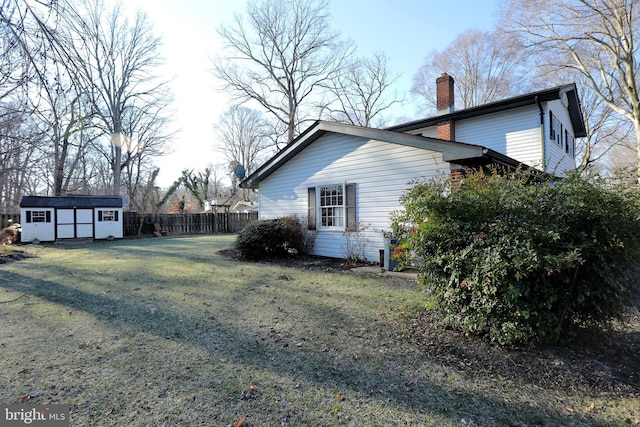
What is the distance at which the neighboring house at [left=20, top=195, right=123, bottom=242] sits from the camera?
1627cm

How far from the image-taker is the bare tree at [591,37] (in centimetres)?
1548

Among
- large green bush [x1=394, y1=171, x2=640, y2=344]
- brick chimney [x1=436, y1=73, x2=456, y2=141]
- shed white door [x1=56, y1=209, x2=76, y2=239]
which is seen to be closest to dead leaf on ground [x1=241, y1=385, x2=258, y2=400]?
large green bush [x1=394, y1=171, x2=640, y2=344]

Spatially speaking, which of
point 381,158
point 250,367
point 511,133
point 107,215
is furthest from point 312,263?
point 107,215

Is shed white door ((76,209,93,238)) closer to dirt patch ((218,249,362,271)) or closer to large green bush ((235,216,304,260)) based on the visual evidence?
dirt patch ((218,249,362,271))

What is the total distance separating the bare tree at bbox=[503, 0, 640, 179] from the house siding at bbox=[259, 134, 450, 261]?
1408 centimetres

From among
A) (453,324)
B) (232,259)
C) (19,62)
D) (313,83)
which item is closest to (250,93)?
(313,83)

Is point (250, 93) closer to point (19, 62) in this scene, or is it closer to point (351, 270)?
point (351, 270)

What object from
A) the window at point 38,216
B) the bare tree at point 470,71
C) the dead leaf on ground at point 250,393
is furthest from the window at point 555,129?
the window at point 38,216

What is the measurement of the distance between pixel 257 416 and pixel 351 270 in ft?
20.6

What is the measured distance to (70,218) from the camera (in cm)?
1756

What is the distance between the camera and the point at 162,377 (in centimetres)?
304

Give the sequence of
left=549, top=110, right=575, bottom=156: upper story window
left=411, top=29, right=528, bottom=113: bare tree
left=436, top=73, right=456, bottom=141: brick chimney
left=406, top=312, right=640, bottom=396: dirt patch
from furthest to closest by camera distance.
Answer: left=411, top=29, right=528, bottom=113: bare tree → left=436, top=73, right=456, bottom=141: brick chimney → left=549, top=110, right=575, bottom=156: upper story window → left=406, top=312, right=640, bottom=396: dirt patch

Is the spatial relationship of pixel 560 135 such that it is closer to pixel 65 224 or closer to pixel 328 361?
pixel 328 361

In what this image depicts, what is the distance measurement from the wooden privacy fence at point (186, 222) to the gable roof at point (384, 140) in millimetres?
10308
